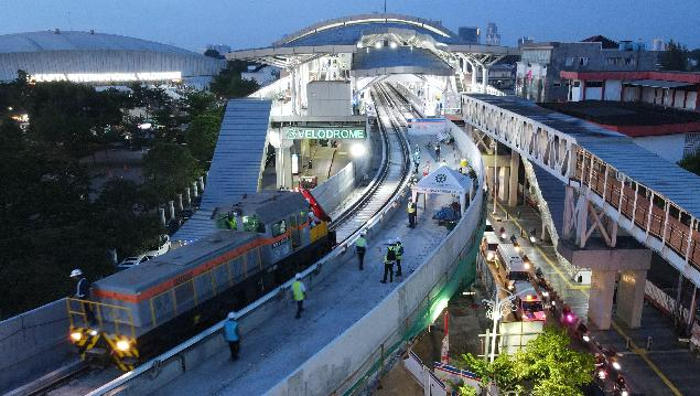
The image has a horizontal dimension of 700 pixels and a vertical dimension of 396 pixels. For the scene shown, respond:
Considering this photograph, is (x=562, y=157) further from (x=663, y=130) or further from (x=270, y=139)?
(x=270, y=139)

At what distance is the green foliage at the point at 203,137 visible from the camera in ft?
173

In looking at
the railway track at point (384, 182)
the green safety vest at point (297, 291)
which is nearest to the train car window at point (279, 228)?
the green safety vest at point (297, 291)

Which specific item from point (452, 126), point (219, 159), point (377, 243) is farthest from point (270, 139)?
point (377, 243)

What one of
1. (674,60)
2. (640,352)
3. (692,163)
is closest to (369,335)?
(640,352)

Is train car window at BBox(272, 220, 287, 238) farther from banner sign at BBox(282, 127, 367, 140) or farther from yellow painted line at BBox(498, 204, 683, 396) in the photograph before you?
banner sign at BBox(282, 127, 367, 140)

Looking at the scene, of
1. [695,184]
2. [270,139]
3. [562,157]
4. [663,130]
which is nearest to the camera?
[695,184]

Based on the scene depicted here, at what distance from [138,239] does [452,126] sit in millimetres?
31513

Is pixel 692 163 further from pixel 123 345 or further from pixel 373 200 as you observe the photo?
pixel 123 345

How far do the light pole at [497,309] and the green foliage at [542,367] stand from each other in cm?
176

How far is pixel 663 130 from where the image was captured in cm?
3572

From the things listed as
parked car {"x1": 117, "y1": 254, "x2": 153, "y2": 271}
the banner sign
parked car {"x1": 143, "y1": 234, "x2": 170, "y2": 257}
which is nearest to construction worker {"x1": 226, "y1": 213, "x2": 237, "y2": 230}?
parked car {"x1": 117, "y1": 254, "x2": 153, "y2": 271}

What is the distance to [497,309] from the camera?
1958 centimetres

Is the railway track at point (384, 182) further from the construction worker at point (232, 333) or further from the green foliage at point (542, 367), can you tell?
the construction worker at point (232, 333)

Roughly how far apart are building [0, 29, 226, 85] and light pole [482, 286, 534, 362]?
116569mm
